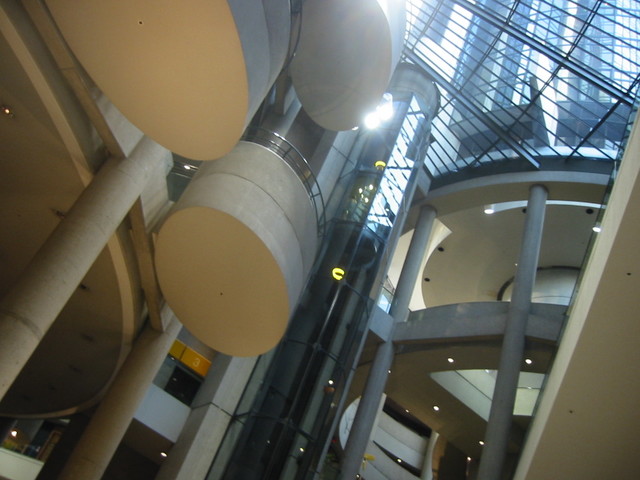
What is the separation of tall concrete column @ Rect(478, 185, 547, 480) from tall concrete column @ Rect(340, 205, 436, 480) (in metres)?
3.50

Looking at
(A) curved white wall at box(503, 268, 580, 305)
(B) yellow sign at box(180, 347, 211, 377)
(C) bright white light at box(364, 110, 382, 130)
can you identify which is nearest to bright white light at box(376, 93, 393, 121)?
(C) bright white light at box(364, 110, 382, 130)

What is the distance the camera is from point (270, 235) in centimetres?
897

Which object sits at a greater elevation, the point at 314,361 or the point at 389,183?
the point at 389,183

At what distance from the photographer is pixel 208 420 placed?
1284 cm

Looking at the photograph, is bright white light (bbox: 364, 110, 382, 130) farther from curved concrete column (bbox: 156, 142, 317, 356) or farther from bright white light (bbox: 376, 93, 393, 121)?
curved concrete column (bbox: 156, 142, 317, 356)

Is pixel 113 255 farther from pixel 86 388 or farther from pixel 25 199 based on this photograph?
pixel 86 388

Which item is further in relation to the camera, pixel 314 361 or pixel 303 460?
pixel 314 361

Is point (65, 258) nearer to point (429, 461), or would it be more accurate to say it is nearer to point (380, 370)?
point (380, 370)

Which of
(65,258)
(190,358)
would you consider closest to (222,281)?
(65,258)

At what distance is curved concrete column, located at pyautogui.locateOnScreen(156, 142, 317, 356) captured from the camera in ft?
29.0

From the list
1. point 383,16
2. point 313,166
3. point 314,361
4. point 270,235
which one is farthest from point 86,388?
point 383,16

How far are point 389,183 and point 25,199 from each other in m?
10.7

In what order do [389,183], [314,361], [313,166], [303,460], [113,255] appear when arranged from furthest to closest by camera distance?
[389,183] → [313,166] → [314,361] → [303,460] → [113,255]

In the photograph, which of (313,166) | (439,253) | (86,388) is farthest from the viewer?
(439,253)
